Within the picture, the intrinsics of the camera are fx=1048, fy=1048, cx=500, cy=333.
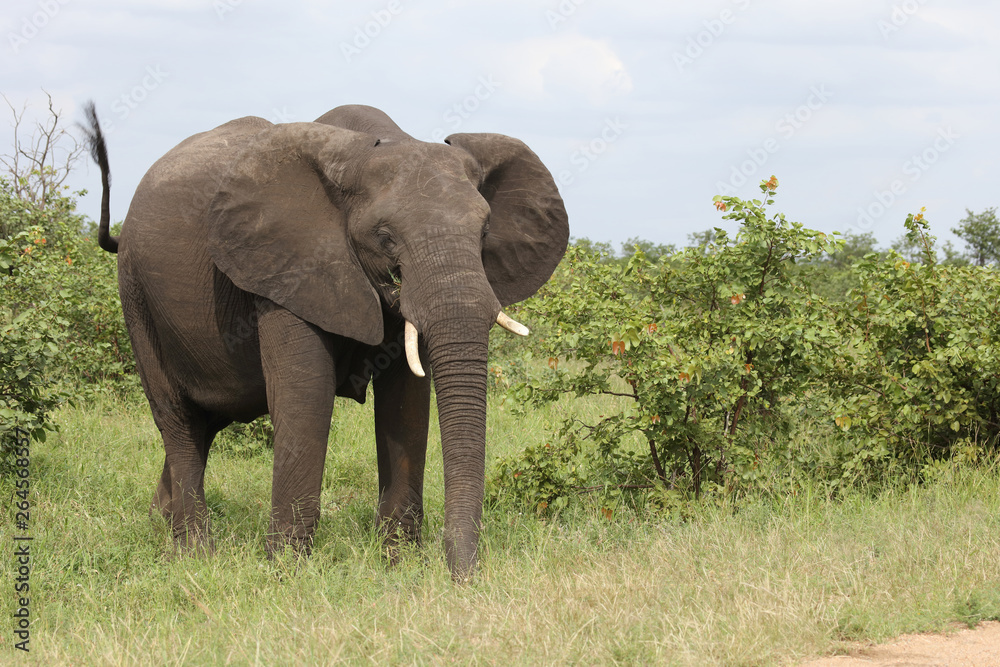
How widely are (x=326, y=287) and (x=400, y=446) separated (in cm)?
109

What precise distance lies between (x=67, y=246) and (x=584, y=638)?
28.7 ft

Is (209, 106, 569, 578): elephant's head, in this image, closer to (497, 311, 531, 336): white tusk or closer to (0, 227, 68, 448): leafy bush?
(497, 311, 531, 336): white tusk

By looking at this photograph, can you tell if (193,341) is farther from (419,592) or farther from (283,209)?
(419,592)

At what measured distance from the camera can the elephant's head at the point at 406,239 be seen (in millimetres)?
4711

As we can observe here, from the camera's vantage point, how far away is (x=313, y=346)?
5.18 metres

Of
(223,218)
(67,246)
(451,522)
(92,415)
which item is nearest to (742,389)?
(451,522)

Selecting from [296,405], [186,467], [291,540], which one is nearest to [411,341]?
[296,405]

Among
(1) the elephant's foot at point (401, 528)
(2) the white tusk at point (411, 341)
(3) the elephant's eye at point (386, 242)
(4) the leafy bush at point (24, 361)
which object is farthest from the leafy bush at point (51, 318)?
(2) the white tusk at point (411, 341)

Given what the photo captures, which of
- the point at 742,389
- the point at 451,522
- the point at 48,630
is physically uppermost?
the point at 742,389

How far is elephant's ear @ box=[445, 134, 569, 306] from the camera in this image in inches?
221

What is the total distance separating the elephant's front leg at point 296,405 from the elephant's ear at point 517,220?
1.03 metres

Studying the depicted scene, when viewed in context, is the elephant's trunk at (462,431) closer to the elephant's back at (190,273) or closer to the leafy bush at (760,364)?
the leafy bush at (760,364)

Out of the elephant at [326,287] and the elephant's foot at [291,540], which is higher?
the elephant at [326,287]

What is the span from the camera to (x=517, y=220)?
5699mm
